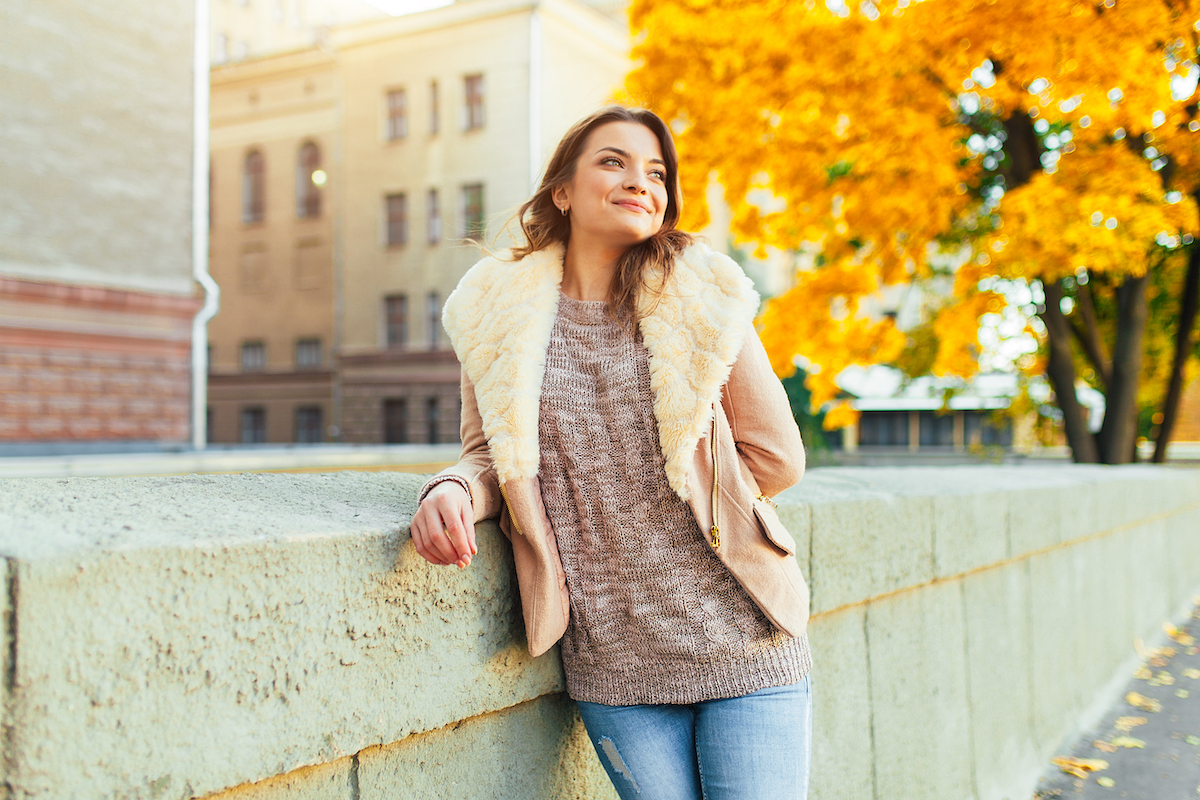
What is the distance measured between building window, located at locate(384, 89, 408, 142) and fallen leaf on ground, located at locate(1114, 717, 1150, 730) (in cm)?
3069

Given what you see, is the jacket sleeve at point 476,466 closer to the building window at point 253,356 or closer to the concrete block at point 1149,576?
the concrete block at point 1149,576

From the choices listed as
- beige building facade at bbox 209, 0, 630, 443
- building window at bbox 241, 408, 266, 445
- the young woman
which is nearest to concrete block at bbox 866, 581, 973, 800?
the young woman

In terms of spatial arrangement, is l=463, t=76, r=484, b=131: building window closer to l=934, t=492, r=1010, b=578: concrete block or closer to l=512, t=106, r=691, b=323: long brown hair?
l=934, t=492, r=1010, b=578: concrete block

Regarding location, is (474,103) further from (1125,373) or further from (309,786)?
(309,786)

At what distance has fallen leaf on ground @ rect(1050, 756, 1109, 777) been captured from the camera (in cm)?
477

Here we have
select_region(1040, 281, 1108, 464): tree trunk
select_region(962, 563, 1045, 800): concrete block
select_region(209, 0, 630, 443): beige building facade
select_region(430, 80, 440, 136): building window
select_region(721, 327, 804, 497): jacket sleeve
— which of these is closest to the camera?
select_region(721, 327, 804, 497): jacket sleeve

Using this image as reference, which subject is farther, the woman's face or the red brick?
the red brick

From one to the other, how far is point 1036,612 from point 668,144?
3.76 metres

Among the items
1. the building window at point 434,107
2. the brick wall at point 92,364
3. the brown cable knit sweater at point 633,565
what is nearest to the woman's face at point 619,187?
the brown cable knit sweater at point 633,565

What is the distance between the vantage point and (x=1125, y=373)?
11297 mm

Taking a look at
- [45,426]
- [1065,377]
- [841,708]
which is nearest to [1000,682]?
[841,708]

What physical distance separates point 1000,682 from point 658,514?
3.12 m

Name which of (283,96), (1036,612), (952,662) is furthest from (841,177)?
(283,96)

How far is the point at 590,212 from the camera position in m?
2.23
